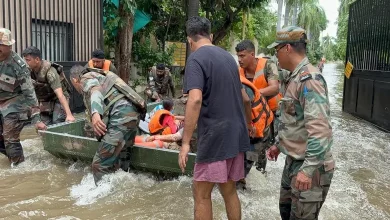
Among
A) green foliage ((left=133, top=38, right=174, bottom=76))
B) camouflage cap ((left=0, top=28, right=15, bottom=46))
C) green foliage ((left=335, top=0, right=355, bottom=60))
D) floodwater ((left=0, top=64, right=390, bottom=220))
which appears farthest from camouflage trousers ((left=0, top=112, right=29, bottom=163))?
green foliage ((left=335, top=0, right=355, bottom=60))

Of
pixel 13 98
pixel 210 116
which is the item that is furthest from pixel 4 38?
pixel 210 116

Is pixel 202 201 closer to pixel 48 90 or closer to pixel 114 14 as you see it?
pixel 48 90

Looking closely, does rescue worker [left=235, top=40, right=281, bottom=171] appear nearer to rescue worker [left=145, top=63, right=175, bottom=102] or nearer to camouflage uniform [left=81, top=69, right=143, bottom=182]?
camouflage uniform [left=81, top=69, right=143, bottom=182]

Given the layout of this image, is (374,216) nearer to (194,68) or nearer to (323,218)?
(323,218)

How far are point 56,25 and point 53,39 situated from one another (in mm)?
333

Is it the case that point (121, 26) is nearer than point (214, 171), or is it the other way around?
point (214, 171)

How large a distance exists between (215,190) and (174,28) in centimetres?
1356

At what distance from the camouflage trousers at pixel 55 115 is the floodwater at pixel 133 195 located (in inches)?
19.6

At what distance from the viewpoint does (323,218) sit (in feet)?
13.8

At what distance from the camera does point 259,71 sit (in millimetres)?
4805

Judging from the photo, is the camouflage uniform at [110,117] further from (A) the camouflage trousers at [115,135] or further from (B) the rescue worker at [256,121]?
(B) the rescue worker at [256,121]

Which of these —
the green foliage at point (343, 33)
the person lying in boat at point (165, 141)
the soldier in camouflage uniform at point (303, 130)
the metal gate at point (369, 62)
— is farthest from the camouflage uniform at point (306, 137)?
the green foliage at point (343, 33)

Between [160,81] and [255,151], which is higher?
[160,81]

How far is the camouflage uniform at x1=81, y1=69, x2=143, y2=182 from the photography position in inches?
170
